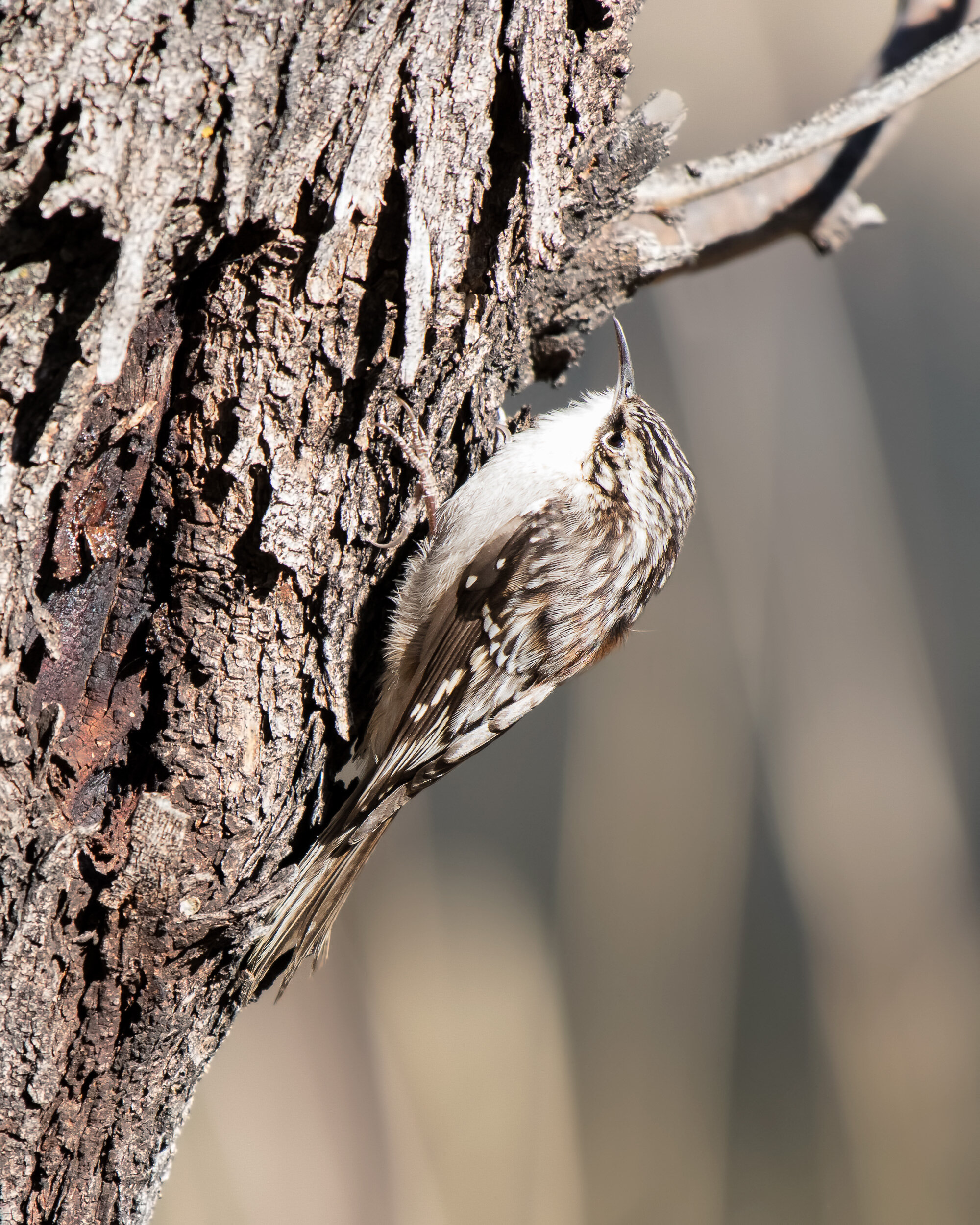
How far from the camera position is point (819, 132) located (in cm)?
193

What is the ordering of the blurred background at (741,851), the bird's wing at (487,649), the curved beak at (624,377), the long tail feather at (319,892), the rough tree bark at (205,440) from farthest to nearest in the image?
the blurred background at (741,851), the curved beak at (624,377), the bird's wing at (487,649), the long tail feather at (319,892), the rough tree bark at (205,440)

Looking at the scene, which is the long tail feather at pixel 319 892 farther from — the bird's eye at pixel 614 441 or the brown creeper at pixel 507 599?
the bird's eye at pixel 614 441

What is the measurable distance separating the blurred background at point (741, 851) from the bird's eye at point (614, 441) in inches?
45.7

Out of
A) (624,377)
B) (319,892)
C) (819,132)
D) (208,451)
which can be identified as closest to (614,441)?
(624,377)

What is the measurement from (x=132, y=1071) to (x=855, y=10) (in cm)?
408

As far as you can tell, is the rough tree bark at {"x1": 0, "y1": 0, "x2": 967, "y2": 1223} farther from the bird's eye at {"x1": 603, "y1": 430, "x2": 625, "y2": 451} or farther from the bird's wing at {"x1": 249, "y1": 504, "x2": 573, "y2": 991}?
the bird's eye at {"x1": 603, "y1": 430, "x2": 625, "y2": 451}

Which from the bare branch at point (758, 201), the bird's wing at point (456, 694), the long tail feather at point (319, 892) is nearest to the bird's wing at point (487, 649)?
the bird's wing at point (456, 694)

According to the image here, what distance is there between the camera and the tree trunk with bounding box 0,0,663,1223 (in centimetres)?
99

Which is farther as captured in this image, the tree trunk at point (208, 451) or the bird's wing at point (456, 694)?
the bird's wing at point (456, 694)

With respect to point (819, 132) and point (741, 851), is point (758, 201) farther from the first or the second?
point (741, 851)

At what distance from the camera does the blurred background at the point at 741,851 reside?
296 cm

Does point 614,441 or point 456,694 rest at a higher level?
point 614,441

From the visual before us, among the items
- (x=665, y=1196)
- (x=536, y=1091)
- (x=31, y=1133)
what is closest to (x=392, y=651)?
(x=31, y=1133)

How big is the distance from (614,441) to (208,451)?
991 mm
